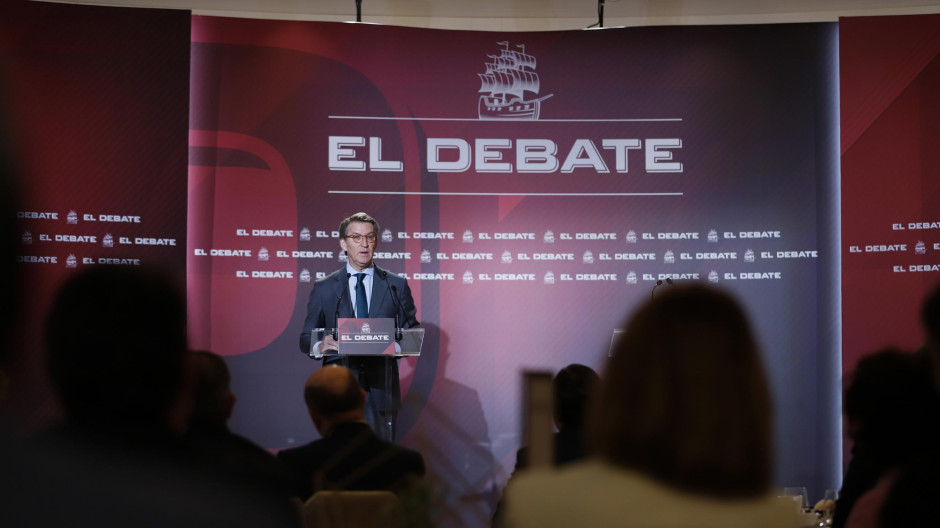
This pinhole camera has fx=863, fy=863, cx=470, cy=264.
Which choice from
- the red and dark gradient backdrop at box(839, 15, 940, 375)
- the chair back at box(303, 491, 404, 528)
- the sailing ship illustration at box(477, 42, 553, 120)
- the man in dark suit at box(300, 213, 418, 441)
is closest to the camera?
the chair back at box(303, 491, 404, 528)

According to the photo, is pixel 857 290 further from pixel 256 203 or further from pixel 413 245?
Answer: pixel 256 203

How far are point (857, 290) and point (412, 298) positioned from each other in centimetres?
335

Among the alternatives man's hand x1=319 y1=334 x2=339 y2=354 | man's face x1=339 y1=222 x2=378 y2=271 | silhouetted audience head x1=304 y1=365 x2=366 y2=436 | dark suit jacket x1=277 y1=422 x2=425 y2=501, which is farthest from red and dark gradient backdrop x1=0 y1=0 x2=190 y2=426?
dark suit jacket x1=277 y1=422 x2=425 y2=501

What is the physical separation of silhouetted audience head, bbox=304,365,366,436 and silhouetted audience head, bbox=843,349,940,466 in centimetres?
166

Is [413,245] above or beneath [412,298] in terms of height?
above

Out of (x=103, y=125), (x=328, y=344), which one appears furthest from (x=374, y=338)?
(x=103, y=125)

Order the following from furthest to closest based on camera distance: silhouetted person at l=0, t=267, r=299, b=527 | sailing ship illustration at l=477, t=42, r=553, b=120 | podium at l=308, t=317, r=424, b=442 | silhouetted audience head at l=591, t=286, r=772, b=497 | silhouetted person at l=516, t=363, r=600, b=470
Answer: sailing ship illustration at l=477, t=42, r=553, b=120
podium at l=308, t=317, r=424, b=442
silhouetted person at l=516, t=363, r=600, b=470
silhouetted audience head at l=591, t=286, r=772, b=497
silhouetted person at l=0, t=267, r=299, b=527

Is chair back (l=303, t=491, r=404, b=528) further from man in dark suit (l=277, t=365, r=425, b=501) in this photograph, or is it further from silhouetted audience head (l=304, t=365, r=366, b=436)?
silhouetted audience head (l=304, t=365, r=366, b=436)

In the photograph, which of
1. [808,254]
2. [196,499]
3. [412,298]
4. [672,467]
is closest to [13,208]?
[196,499]

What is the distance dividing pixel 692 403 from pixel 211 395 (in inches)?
72.0

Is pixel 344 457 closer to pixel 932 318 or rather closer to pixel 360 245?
pixel 932 318

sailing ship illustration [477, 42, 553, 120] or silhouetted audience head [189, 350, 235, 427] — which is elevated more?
sailing ship illustration [477, 42, 553, 120]

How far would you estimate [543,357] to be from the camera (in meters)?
6.68

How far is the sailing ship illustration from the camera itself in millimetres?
6785
